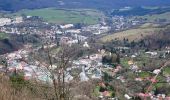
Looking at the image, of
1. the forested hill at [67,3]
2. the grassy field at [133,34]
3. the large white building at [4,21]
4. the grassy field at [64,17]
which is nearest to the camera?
the grassy field at [133,34]

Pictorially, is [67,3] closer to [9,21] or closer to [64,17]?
[64,17]

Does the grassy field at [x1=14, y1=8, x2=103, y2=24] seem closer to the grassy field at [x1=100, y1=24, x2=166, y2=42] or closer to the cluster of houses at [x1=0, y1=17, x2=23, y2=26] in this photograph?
the cluster of houses at [x1=0, y1=17, x2=23, y2=26]

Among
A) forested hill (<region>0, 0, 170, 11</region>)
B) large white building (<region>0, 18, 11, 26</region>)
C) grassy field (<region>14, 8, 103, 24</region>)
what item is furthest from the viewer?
forested hill (<region>0, 0, 170, 11</region>)

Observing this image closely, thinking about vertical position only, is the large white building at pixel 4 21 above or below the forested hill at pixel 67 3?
above

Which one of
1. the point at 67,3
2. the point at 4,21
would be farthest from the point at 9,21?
the point at 67,3

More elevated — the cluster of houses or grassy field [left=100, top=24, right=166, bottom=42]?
grassy field [left=100, top=24, right=166, bottom=42]

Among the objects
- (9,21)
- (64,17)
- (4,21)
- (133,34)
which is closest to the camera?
(133,34)

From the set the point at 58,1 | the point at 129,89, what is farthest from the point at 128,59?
the point at 58,1

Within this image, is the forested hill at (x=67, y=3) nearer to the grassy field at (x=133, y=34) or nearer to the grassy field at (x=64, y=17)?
the grassy field at (x=64, y=17)

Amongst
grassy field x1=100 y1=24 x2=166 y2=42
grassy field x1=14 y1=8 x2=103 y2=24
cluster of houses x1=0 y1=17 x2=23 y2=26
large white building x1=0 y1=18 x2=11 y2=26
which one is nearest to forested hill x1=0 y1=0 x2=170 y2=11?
grassy field x1=14 y1=8 x2=103 y2=24

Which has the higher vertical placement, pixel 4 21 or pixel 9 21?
pixel 4 21

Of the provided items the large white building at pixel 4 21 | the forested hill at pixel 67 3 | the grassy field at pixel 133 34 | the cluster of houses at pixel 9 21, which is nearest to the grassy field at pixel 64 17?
the cluster of houses at pixel 9 21

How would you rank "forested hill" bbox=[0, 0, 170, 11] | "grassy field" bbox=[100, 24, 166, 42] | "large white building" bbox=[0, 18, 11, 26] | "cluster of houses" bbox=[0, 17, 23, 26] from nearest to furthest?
"grassy field" bbox=[100, 24, 166, 42], "large white building" bbox=[0, 18, 11, 26], "cluster of houses" bbox=[0, 17, 23, 26], "forested hill" bbox=[0, 0, 170, 11]
